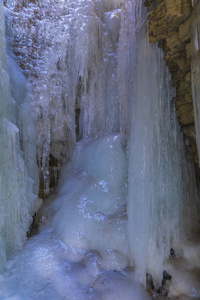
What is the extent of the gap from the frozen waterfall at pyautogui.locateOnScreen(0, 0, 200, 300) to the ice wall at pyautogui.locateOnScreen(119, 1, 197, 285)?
0.05 ft

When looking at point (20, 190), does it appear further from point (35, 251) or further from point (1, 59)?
point (1, 59)

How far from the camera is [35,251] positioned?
3.89m

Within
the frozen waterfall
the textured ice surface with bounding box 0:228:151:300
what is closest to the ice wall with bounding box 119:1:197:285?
the frozen waterfall

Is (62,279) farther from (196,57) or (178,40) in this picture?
(178,40)

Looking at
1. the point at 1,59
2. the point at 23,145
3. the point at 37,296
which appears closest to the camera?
the point at 37,296

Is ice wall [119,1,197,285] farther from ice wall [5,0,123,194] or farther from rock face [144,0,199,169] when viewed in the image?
ice wall [5,0,123,194]

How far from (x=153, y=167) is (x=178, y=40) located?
1.80 meters

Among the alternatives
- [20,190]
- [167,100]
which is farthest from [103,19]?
[20,190]

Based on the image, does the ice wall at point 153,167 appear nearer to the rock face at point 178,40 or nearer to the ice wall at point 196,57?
the rock face at point 178,40

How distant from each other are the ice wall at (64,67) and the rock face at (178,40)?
2372 mm

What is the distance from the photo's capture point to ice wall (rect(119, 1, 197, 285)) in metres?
3.33

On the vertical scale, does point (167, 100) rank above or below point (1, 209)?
above

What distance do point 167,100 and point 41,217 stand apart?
3774 mm

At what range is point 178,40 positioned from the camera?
2.93 metres
